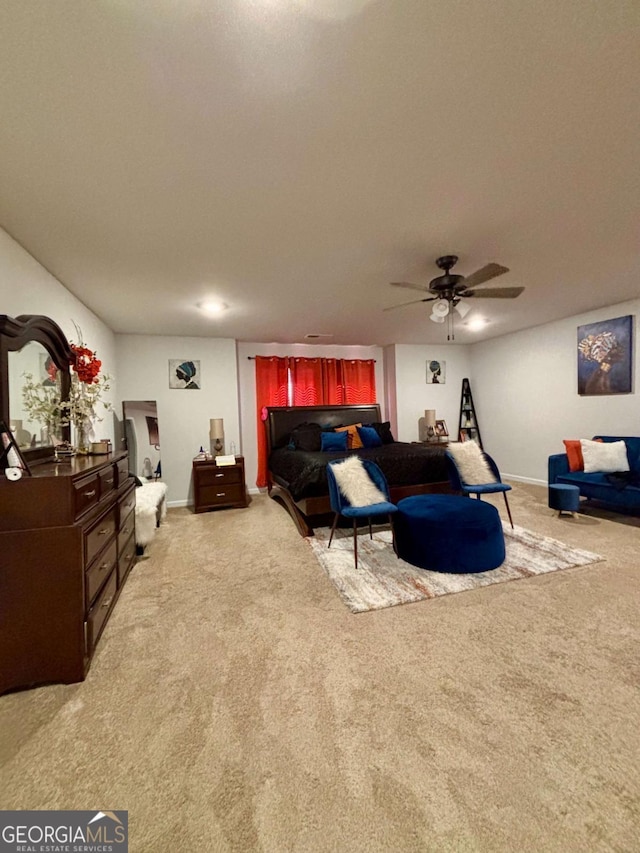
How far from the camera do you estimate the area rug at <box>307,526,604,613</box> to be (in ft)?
7.55

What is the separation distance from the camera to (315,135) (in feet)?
4.90

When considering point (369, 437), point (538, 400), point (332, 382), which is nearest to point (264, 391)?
point (332, 382)

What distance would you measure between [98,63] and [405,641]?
285 centimetres

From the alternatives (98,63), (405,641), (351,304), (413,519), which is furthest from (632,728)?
(351,304)

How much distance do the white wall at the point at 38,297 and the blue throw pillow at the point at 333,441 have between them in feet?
9.23

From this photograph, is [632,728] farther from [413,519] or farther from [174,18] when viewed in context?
[174,18]

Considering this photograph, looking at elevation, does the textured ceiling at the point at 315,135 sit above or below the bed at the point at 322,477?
above

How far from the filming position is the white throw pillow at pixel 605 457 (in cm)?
390

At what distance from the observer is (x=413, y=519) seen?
8.79ft

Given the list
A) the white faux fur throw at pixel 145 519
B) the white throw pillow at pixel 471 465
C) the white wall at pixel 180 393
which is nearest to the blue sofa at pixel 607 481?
the white throw pillow at pixel 471 465

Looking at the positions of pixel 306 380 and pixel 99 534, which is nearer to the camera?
pixel 99 534

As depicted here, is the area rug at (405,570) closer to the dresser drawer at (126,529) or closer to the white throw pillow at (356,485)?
the white throw pillow at (356,485)

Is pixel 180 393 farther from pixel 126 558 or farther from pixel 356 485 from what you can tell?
pixel 356 485

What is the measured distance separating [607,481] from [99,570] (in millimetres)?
4873
